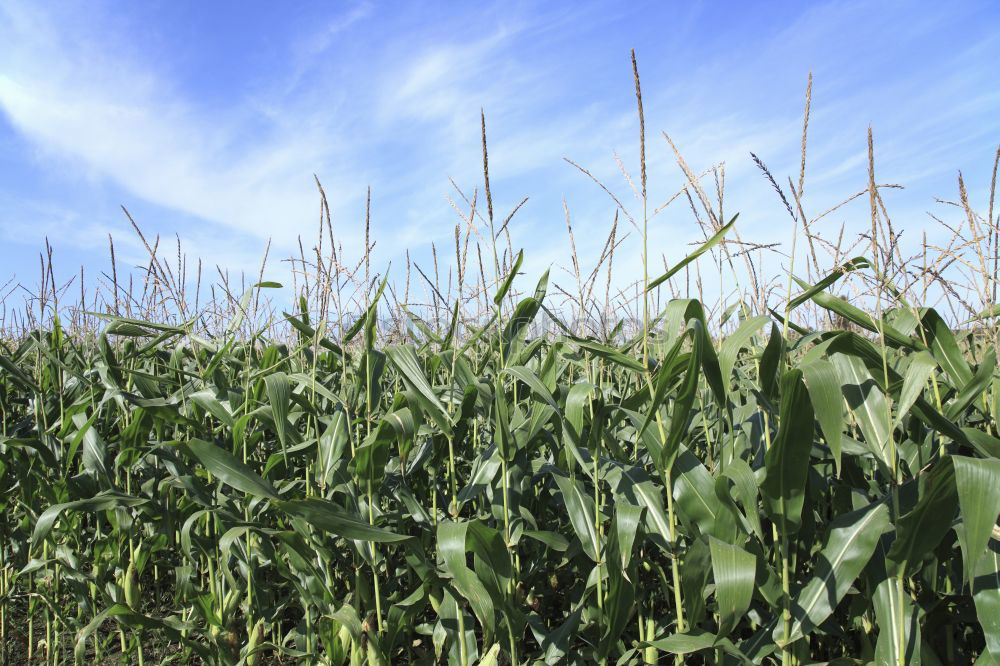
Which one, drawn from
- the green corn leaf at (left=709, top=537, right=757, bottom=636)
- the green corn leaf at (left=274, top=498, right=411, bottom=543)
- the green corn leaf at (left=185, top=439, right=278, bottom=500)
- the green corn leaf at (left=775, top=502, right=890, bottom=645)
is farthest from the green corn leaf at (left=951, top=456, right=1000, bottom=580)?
the green corn leaf at (left=185, top=439, right=278, bottom=500)

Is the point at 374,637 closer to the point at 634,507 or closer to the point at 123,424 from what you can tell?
the point at 634,507

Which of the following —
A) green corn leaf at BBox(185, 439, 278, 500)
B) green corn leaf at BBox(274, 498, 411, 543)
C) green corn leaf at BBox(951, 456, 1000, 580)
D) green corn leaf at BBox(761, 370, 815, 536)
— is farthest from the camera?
green corn leaf at BBox(185, 439, 278, 500)

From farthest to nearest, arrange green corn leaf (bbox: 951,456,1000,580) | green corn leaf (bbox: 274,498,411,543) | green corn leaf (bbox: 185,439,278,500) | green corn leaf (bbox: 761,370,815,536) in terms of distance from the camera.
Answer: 1. green corn leaf (bbox: 185,439,278,500)
2. green corn leaf (bbox: 274,498,411,543)
3. green corn leaf (bbox: 761,370,815,536)
4. green corn leaf (bbox: 951,456,1000,580)

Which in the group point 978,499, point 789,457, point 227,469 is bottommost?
point 978,499

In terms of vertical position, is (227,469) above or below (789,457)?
above

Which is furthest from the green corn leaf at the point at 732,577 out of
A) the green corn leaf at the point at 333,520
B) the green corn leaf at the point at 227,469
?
the green corn leaf at the point at 227,469

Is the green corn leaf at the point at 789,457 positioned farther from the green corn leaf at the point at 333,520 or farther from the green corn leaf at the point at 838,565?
the green corn leaf at the point at 333,520

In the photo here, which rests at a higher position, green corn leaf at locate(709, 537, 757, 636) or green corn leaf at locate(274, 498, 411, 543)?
green corn leaf at locate(274, 498, 411, 543)

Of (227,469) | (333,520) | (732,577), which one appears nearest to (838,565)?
(732,577)

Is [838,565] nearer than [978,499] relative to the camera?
No

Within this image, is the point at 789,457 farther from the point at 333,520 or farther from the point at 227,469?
the point at 227,469

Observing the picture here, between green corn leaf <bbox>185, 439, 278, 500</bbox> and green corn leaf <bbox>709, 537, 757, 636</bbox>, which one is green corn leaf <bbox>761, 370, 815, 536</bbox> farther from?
green corn leaf <bbox>185, 439, 278, 500</bbox>

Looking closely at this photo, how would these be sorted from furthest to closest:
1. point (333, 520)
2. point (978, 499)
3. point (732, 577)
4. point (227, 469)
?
point (227, 469) < point (333, 520) < point (732, 577) < point (978, 499)

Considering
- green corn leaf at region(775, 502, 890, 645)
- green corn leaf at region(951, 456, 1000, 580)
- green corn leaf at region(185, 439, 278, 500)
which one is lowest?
green corn leaf at region(775, 502, 890, 645)
